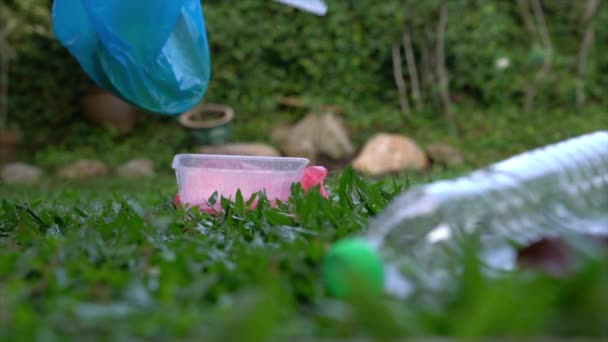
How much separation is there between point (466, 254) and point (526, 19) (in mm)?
7706

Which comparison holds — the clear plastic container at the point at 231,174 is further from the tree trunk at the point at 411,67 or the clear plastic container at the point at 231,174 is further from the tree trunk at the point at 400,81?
the tree trunk at the point at 411,67

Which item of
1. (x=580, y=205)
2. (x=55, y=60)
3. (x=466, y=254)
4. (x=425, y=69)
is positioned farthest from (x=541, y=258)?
(x=55, y=60)

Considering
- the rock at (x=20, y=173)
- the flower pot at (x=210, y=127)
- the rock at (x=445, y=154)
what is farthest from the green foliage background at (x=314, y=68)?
the rock at (x=20, y=173)

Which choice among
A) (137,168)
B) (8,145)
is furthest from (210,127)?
(8,145)

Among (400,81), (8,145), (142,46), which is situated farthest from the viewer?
(400,81)

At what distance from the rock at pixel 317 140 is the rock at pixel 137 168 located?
4.47ft

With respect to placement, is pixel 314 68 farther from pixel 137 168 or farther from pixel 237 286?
pixel 237 286

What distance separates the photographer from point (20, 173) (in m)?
6.07

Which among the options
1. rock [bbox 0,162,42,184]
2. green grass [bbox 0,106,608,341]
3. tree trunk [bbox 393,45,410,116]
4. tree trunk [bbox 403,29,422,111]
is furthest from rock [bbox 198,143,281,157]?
green grass [bbox 0,106,608,341]

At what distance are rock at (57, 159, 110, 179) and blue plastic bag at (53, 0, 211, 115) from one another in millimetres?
3689

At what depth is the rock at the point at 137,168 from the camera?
6062 millimetres

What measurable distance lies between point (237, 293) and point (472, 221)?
0.55 meters

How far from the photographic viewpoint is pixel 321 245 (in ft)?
4.42

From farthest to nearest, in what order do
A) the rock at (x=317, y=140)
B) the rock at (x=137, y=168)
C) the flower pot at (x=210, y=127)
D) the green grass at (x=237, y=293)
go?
the flower pot at (x=210, y=127) < the rock at (x=317, y=140) < the rock at (x=137, y=168) < the green grass at (x=237, y=293)
